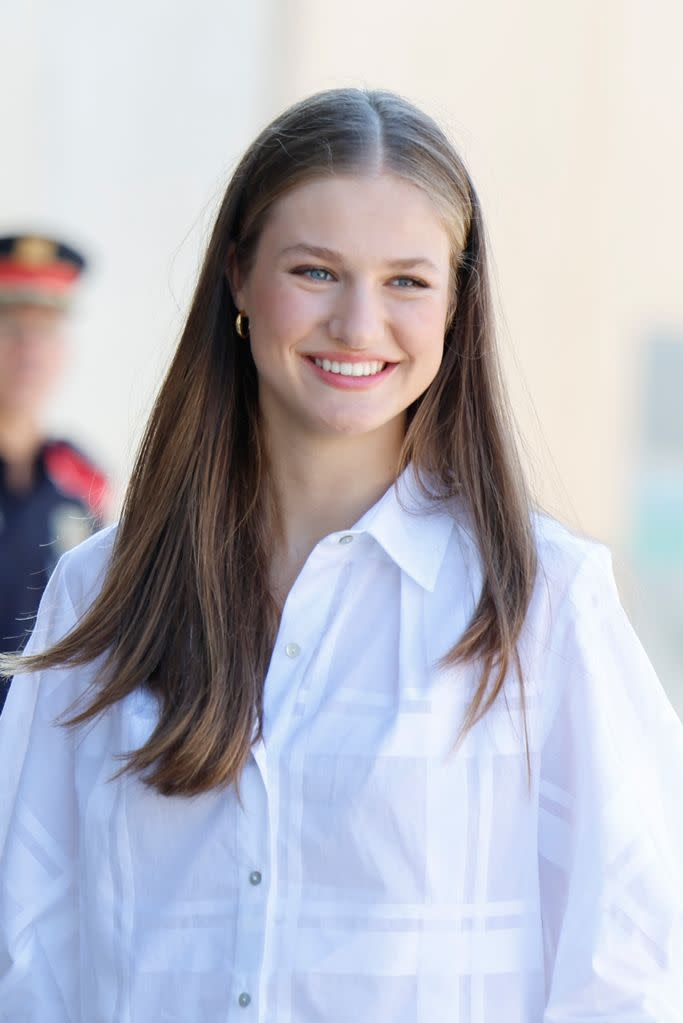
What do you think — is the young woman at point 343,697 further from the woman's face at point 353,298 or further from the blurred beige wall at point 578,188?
the blurred beige wall at point 578,188

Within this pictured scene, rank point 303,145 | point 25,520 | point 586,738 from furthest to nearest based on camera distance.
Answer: point 25,520 < point 303,145 < point 586,738

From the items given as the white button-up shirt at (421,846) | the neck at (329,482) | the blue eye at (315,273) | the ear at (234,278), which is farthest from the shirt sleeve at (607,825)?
the ear at (234,278)

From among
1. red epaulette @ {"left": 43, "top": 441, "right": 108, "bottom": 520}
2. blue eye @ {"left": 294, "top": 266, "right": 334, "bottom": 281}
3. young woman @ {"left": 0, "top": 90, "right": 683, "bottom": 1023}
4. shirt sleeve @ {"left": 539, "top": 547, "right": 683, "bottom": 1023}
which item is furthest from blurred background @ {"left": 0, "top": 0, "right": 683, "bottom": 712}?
shirt sleeve @ {"left": 539, "top": 547, "right": 683, "bottom": 1023}

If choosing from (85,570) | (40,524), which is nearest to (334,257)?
(85,570)

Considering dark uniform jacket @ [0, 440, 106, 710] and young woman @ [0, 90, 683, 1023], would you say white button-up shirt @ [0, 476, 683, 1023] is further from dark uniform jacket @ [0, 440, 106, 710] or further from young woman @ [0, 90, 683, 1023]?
dark uniform jacket @ [0, 440, 106, 710]

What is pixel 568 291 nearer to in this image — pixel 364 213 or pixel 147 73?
pixel 147 73

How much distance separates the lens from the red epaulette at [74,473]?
347 centimetres

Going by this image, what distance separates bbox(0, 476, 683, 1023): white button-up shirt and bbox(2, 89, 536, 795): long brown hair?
0.03 metres

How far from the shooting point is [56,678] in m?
1.72

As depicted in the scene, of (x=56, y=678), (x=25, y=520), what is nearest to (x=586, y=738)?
(x=56, y=678)

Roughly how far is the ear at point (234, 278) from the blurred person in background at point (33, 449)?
144 cm

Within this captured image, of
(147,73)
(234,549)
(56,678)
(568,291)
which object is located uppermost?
(147,73)

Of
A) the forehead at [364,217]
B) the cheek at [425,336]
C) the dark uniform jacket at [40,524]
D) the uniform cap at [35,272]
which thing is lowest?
the dark uniform jacket at [40,524]

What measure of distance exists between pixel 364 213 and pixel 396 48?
180 inches
